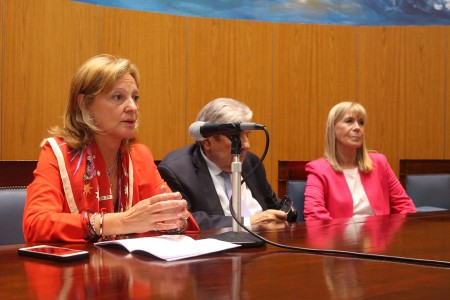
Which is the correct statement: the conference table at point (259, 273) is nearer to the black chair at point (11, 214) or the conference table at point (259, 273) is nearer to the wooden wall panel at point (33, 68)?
the black chair at point (11, 214)

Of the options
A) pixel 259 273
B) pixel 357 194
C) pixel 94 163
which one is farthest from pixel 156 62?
pixel 259 273

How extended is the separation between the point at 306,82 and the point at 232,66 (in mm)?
817

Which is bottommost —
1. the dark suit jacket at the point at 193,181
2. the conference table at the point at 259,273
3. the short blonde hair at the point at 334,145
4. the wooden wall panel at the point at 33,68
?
the conference table at the point at 259,273

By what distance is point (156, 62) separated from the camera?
213 inches

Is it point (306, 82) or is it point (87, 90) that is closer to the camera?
point (87, 90)

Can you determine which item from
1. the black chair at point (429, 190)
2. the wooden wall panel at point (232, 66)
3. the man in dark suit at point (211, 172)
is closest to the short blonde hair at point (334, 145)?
the black chair at point (429, 190)

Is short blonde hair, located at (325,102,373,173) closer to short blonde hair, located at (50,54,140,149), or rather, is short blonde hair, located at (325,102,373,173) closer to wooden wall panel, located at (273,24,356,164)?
short blonde hair, located at (50,54,140,149)

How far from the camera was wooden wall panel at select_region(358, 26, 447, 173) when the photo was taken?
620 centimetres

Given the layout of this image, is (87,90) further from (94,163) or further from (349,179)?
(349,179)

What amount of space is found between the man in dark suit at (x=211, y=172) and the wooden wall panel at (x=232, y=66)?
8.36ft

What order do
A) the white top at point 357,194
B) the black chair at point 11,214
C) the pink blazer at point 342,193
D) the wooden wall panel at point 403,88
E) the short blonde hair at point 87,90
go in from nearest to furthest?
1. the black chair at point 11,214
2. the short blonde hair at point 87,90
3. the pink blazer at point 342,193
4. the white top at point 357,194
5. the wooden wall panel at point 403,88

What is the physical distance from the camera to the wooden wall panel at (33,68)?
456 cm

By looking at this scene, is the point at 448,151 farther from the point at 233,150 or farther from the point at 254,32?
the point at 233,150

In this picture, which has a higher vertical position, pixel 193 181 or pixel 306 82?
pixel 306 82
